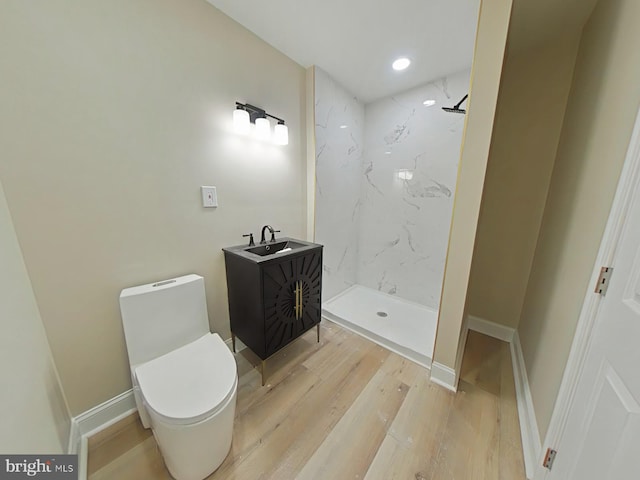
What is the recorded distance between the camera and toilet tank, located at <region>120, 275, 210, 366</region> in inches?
44.7

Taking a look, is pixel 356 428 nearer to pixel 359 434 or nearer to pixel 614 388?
pixel 359 434

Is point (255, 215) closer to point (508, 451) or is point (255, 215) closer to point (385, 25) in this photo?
point (385, 25)

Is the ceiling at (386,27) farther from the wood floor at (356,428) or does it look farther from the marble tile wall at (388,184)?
the wood floor at (356,428)

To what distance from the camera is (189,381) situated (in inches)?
40.2

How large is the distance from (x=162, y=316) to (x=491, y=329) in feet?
8.81

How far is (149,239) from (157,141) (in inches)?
21.6

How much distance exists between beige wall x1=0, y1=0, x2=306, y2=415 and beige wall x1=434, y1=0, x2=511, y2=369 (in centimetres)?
139

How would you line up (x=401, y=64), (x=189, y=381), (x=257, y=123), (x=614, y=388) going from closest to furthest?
(x=614, y=388), (x=189, y=381), (x=257, y=123), (x=401, y=64)

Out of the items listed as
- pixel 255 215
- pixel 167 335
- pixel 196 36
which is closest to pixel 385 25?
pixel 196 36

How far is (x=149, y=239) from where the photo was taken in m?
1.25

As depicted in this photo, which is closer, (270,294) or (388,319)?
(270,294)

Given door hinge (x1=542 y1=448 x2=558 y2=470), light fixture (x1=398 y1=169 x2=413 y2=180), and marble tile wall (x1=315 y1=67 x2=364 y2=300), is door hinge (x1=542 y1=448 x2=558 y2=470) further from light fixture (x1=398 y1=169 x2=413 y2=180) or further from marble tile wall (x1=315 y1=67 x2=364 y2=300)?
light fixture (x1=398 y1=169 x2=413 y2=180)

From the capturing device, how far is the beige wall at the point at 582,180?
2.77 ft

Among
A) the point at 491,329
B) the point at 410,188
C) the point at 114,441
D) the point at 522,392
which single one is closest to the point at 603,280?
the point at 522,392
